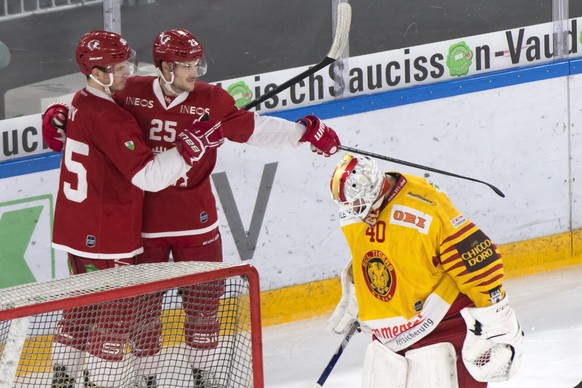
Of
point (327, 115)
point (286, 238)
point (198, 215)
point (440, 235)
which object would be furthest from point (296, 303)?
point (440, 235)

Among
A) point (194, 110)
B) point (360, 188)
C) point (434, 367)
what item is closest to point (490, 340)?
point (434, 367)

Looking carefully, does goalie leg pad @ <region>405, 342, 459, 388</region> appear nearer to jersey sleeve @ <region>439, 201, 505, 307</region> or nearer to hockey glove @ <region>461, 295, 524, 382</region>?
hockey glove @ <region>461, 295, 524, 382</region>

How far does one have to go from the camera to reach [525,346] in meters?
5.38

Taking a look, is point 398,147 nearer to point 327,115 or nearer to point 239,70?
point 327,115

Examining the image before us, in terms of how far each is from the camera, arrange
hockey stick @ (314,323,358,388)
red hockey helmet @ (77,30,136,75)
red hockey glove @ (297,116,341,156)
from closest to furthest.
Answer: hockey stick @ (314,323,358,388)
red hockey helmet @ (77,30,136,75)
red hockey glove @ (297,116,341,156)

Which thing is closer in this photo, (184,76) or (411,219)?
(411,219)

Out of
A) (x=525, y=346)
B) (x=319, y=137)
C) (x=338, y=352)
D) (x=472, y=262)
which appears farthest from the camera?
(x=525, y=346)

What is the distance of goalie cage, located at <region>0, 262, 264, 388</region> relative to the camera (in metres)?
3.49

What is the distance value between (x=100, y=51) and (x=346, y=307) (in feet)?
3.57

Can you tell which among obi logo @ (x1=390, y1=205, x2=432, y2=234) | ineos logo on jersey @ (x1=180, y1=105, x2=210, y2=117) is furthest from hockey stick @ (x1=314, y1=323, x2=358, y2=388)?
ineos logo on jersey @ (x1=180, y1=105, x2=210, y2=117)

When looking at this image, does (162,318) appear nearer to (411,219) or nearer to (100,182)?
(100,182)

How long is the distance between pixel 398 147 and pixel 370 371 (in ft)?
7.09

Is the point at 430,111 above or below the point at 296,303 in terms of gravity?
above

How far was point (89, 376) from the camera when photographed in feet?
13.4
